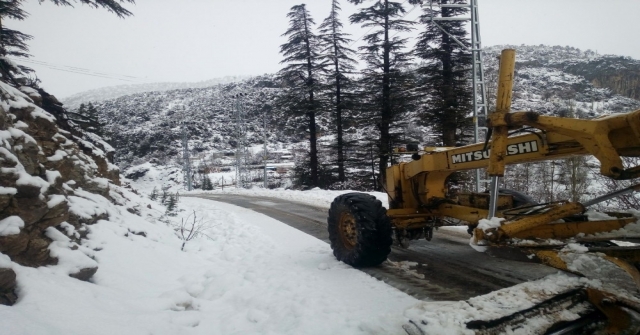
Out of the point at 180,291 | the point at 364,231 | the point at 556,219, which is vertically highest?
the point at 556,219

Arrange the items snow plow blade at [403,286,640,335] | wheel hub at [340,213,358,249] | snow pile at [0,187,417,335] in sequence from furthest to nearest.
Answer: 1. wheel hub at [340,213,358,249]
2. snow pile at [0,187,417,335]
3. snow plow blade at [403,286,640,335]

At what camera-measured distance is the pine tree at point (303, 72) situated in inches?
959

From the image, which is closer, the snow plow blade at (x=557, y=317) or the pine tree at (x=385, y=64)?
the snow plow blade at (x=557, y=317)

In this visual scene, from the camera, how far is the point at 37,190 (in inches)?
153

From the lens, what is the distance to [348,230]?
5.38 meters

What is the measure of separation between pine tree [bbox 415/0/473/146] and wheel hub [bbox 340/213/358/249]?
13.2 metres

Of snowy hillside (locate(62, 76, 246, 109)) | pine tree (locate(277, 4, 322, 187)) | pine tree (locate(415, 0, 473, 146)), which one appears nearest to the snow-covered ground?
pine tree (locate(415, 0, 473, 146))

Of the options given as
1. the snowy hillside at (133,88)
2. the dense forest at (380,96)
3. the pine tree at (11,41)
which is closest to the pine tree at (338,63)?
the dense forest at (380,96)

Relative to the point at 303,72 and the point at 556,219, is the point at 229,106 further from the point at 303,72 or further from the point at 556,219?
the point at 556,219

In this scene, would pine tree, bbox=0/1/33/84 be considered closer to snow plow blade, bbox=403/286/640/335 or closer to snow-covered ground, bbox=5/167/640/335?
snow-covered ground, bbox=5/167/640/335

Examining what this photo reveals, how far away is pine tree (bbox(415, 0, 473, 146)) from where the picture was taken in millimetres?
17594

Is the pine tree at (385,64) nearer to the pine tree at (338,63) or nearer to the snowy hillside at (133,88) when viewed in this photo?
the pine tree at (338,63)

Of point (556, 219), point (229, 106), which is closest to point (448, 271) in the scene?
point (556, 219)

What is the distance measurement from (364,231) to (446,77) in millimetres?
15331
